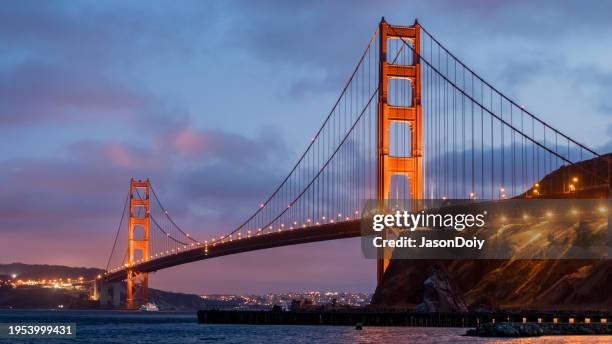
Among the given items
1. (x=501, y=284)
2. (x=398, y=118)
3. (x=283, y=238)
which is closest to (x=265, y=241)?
(x=283, y=238)

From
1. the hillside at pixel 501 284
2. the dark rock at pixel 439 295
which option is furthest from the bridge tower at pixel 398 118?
the dark rock at pixel 439 295

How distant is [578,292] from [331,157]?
116 ft

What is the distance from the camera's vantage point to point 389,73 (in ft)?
353

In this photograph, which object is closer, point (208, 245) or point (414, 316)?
point (414, 316)

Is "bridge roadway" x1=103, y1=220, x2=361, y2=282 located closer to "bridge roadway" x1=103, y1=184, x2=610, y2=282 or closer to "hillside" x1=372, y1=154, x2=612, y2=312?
"bridge roadway" x1=103, y1=184, x2=610, y2=282

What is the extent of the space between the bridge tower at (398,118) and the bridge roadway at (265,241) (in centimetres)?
456

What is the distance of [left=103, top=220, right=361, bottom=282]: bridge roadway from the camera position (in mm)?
105700

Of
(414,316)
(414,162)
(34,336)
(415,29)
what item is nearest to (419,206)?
(414,162)

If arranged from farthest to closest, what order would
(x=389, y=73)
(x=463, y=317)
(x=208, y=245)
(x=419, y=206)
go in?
1. (x=208, y=245)
2. (x=389, y=73)
3. (x=419, y=206)
4. (x=463, y=317)

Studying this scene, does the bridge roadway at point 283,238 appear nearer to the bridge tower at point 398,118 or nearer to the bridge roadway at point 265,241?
the bridge roadway at point 265,241

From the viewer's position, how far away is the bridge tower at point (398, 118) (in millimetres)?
102000

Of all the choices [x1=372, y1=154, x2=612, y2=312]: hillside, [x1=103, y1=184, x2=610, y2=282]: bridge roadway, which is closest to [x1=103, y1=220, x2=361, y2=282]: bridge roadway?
[x1=103, y1=184, x2=610, y2=282]: bridge roadway

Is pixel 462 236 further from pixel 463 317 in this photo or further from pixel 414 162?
pixel 463 317

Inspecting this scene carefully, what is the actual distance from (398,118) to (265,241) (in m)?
23.6
